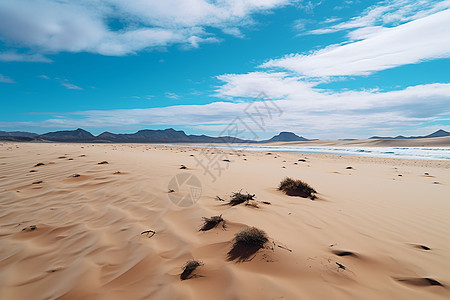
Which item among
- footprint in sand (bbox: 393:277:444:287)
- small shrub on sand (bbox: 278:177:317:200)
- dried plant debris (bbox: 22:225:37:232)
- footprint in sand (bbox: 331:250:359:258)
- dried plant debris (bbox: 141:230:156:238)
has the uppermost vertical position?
small shrub on sand (bbox: 278:177:317:200)

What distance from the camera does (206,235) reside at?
2760 millimetres

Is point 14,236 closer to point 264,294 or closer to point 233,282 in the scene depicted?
point 233,282

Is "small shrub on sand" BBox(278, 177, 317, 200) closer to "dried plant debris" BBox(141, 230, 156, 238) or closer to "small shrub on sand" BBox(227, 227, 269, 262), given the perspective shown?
"small shrub on sand" BBox(227, 227, 269, 262)

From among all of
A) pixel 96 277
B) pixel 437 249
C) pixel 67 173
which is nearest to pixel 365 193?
pixel 437 249

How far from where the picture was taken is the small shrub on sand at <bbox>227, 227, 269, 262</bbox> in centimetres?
230

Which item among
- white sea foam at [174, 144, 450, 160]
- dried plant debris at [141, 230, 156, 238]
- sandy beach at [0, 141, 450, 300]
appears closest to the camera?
sandy beach at [0, 141, 450, 300]

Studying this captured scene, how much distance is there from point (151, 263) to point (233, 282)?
900 mm

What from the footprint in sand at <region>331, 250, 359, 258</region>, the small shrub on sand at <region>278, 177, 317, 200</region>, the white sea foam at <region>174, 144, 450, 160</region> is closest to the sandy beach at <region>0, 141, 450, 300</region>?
the footprint in sand at <region>331, 250, 359, 258</region>

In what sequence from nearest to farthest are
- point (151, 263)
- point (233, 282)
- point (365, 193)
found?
point (233, 282)
point (151, 263)
point (365, 193)

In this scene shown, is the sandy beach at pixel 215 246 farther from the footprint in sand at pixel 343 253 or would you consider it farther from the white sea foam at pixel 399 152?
the white sea foam at pixel 399 152

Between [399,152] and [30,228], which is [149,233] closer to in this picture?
[30,228]

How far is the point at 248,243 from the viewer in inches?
93.8

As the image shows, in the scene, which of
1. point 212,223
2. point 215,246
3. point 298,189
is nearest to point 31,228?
point 212,223

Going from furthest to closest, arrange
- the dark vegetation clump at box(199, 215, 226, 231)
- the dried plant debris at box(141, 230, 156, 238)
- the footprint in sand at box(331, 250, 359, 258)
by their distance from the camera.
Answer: the dark vegetation clump at box(199, 215, 226, 231), the dried plant debris at box(141, 230, 156, 238), the footprint in sand at box(331, 250, 359, 258)
